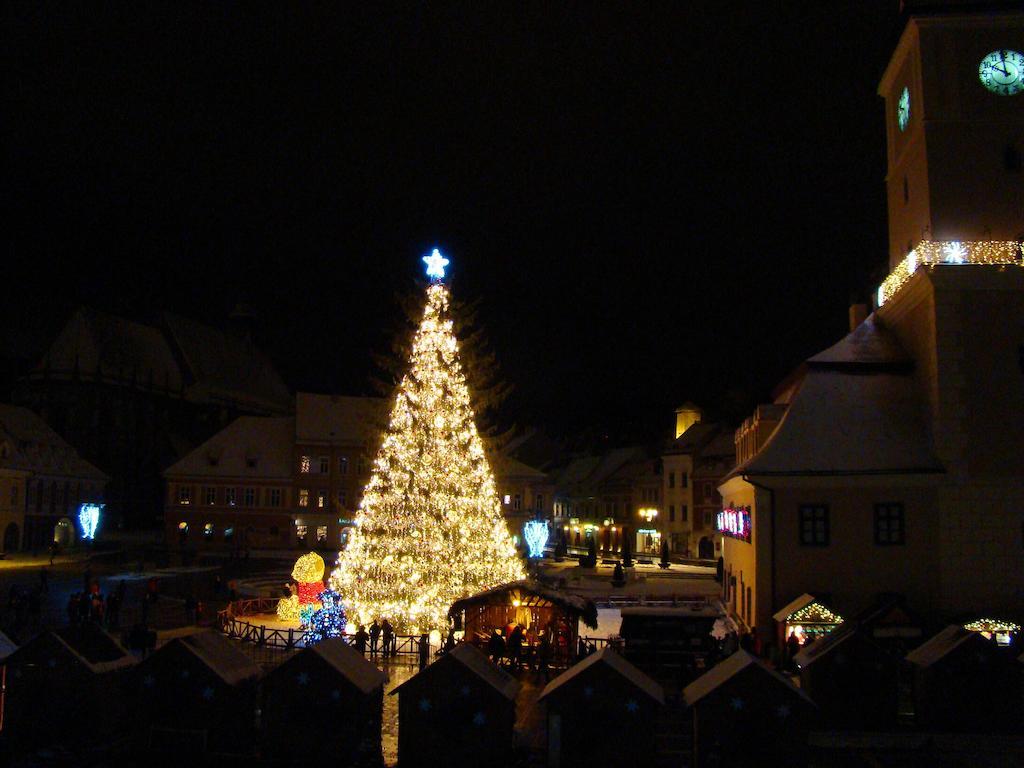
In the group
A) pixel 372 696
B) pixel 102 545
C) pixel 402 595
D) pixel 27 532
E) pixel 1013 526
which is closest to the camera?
pixel 372 696

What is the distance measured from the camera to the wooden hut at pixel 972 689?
57.7 feet

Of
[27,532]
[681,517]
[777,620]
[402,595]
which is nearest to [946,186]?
[777,620]

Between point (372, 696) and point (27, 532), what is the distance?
2380 inches

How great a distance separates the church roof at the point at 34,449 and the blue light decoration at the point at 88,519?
3645 mm

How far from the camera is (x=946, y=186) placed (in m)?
28.3

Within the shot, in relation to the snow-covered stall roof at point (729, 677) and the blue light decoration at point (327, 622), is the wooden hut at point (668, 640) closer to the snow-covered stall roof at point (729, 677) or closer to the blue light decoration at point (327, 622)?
the blue light decoration at point (327, 622)

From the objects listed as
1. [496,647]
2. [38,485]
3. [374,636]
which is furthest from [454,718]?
[38,485]

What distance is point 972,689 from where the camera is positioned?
17672 millimetres

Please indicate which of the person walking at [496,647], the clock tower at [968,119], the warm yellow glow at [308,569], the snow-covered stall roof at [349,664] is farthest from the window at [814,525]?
the warm yellow glow at [308,569]

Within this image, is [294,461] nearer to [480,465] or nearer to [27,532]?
[27,532]

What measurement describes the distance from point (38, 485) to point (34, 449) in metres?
3.36

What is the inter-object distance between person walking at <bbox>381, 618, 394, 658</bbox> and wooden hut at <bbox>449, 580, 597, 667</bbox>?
185 cm

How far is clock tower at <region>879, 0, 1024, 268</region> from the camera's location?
28000mm

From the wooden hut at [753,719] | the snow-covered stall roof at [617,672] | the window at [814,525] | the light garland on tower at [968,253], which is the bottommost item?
the wooden hut at [753,719]
